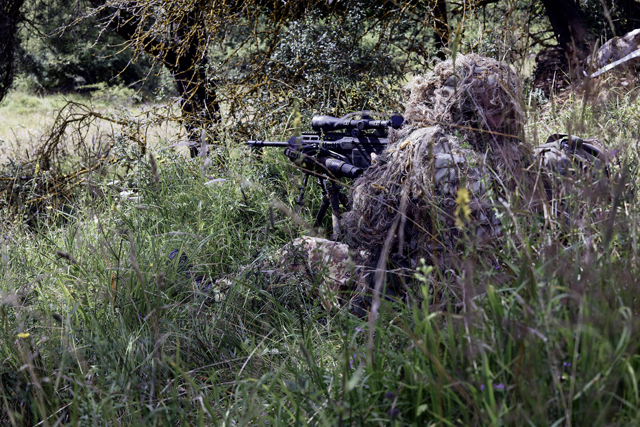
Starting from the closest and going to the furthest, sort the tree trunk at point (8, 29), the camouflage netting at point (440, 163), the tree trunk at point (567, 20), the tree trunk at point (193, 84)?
the camouflage netting at point (440, 163), the tree trunk at point (193, 84), the tree trunk at point (567, 20), the tree trunk at point (8, 29)

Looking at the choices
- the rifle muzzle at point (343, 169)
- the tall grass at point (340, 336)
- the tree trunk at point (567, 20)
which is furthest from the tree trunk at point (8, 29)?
the tree trunk at point (567, 20)

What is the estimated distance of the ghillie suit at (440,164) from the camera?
2.22 meters

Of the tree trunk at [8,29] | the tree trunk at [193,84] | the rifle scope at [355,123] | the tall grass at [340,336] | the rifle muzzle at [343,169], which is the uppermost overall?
the tree trunk at [8,29]

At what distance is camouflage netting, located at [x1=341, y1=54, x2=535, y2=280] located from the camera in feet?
7.30

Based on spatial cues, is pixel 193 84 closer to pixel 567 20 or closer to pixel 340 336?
pixel 567 20

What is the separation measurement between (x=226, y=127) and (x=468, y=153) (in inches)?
136

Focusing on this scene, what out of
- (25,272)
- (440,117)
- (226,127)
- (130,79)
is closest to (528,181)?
(440,117)

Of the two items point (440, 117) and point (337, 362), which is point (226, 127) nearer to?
point (440, 117)

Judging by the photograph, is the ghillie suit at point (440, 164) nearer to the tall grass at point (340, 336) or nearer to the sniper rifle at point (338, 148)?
the tall grass at point (340, 336)

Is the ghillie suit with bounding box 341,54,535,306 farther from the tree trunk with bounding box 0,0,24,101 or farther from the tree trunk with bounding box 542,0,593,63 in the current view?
the tree trunk with bounding box 0,0,24,101

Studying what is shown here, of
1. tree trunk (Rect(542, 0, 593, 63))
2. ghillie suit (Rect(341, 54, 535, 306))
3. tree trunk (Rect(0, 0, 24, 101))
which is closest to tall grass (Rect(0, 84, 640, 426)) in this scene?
ghillie suit (Rect(341, 54, 535, 306))

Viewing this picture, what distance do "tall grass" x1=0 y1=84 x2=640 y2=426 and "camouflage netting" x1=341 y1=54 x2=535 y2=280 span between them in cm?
21

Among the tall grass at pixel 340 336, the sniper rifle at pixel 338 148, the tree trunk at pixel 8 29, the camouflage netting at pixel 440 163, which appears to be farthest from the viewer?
the tree trunk at pixel 8 29

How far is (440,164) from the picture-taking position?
2.29 m
